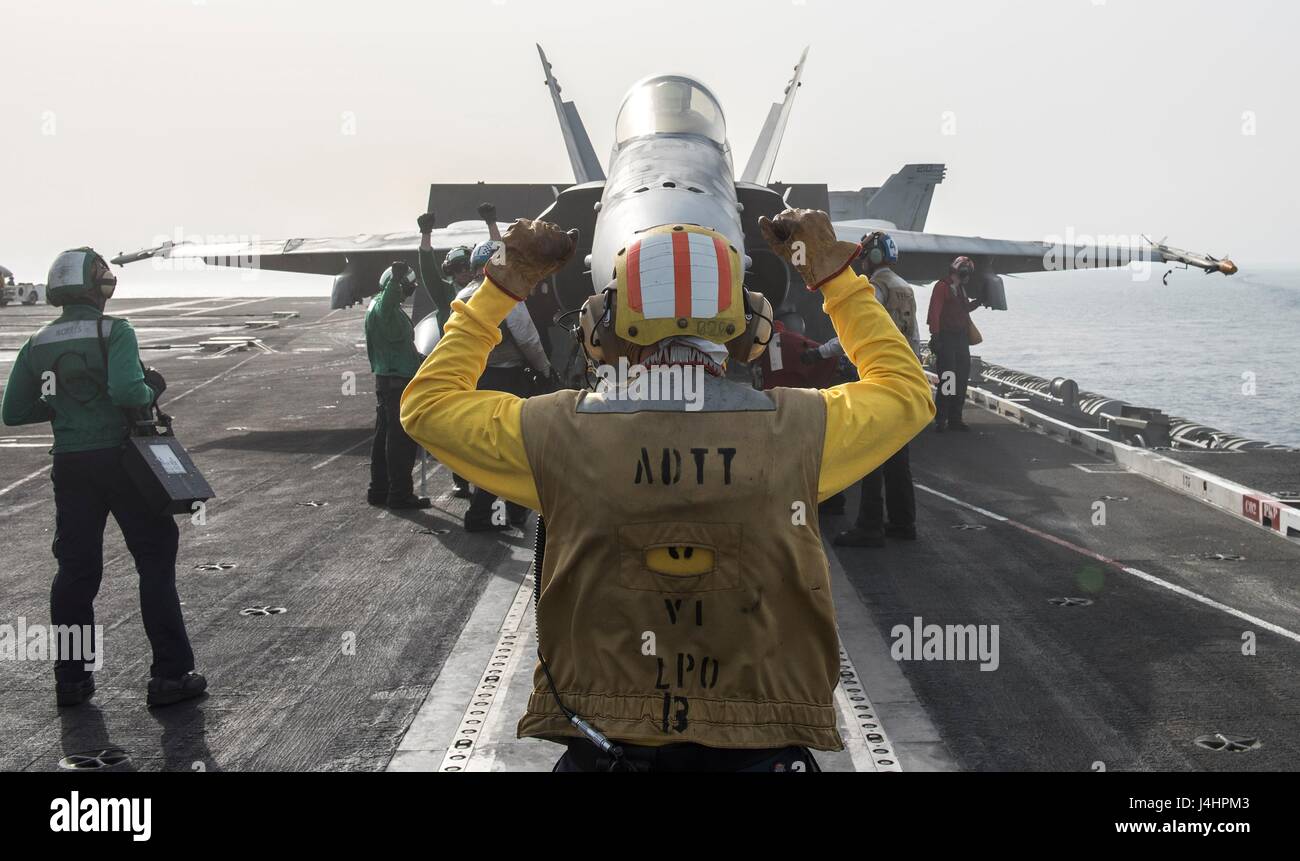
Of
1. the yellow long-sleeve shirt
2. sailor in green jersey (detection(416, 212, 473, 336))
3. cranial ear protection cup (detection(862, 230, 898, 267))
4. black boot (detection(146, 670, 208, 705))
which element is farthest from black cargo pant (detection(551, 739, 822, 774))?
sailor in green jersey (detection(416, 212, 473, 336))

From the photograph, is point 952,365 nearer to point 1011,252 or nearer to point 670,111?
point 1011,252

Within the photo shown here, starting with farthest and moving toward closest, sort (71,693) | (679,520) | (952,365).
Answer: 1. (952,365)
2. (71,693)
3. (679,520)

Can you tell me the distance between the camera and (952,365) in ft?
56.4

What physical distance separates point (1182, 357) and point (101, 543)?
76895mm

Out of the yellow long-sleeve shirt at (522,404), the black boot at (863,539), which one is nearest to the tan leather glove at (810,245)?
the yellow long-sleeve shirt at (522,404)

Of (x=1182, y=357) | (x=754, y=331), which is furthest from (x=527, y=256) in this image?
(x=1182, y=357)

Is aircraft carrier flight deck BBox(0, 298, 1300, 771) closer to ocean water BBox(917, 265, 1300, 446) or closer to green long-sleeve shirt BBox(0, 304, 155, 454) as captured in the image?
green long-sleeve shirt BBox(0, 304, 155, 454)

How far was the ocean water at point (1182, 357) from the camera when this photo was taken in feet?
159

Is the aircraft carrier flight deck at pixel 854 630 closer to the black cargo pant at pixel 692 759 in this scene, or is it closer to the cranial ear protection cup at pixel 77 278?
the cranial ear protection cup at pixel 77 278
